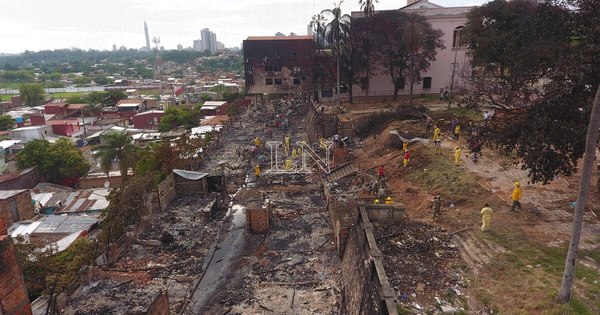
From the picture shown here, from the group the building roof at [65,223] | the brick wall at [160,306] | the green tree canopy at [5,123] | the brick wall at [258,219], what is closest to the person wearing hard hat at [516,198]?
the brick wall at [258,219]

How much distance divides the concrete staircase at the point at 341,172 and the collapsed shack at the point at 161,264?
646 centimetres

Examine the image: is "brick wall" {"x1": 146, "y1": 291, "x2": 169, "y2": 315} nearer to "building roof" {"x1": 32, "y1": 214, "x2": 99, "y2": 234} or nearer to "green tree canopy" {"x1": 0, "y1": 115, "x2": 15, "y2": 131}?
"building roof" {"x1": 32, "y1": 214, "x2": 99, "y2": 234}

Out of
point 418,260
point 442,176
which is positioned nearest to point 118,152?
point 442,176

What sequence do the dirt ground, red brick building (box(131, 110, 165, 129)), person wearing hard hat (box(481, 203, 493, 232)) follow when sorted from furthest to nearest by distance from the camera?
red brick building (box(131, 110, 165, 129))
person wearing hard hat (box(481, 203, 493, 232))
the dirt ground

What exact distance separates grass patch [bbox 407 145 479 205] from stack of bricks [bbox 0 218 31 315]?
14.0 metres

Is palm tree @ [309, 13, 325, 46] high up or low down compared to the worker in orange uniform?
up

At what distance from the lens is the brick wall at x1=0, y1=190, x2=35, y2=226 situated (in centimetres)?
2430

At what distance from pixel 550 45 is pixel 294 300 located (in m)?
11.3

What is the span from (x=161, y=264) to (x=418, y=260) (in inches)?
367

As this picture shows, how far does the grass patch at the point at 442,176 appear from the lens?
15562 mm

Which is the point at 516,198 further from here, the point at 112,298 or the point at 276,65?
the point at 276,65

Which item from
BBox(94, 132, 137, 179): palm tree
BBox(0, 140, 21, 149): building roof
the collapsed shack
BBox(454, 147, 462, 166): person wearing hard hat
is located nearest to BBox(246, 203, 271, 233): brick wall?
the collapsed shack

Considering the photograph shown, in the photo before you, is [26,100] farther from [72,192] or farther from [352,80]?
[352,80]

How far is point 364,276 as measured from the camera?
1124 centimetres
